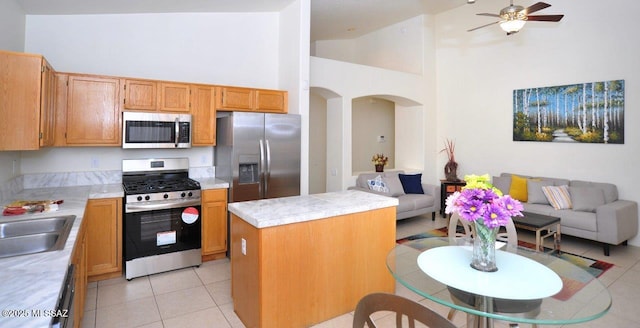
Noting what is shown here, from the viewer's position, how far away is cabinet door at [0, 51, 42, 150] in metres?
2.42

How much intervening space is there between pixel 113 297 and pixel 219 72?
2977mm

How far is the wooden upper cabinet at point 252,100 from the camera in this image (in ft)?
13.5

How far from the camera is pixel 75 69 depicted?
12.1 feet

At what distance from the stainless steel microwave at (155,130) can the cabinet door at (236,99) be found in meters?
0.49

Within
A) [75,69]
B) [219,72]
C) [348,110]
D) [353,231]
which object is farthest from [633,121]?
[75,69]

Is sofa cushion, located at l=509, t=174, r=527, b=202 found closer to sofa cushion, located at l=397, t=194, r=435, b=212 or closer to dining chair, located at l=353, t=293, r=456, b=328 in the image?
sofa cushion, located at l=397, t=194, r=435, b=212

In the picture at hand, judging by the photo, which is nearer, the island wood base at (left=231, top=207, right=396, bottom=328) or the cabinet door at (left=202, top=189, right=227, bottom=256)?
the island wood base at (left=231, top=207, right=396, bottom=328)

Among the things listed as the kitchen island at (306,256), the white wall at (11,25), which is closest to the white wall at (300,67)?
the kitchen island at (306,256)

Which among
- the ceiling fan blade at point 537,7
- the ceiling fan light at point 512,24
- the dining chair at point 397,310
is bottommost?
the dining chair at point 397,310

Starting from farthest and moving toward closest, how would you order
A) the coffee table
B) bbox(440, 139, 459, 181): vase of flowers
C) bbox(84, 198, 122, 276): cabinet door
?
bbox(440, 139, 459, 181): vase of flowers → the coffee table → bbox(84, 198, 122, 276): cabinet door

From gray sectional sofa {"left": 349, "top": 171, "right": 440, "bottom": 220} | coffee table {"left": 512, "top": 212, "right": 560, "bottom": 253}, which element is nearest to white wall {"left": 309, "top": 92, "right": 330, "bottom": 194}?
gray sectional sofa {"left": 349, "top": 171, "right": 440, "bottom": 220}

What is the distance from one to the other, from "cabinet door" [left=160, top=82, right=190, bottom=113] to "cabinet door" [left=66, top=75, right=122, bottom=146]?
17.5 inches

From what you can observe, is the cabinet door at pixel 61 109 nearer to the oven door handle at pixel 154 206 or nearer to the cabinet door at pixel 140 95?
the cabinet door at pixel 140 95

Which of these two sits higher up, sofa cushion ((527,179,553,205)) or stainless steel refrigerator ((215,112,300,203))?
stainless steel refrigerator ((215,112,300,203))
